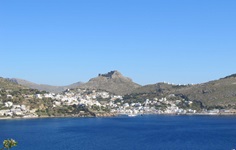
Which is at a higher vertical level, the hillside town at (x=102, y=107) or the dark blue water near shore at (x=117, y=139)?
the hillside town at (x=102, y=107)

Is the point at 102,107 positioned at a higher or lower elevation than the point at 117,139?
higher

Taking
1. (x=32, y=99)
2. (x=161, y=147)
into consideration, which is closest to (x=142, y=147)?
(x=161, y=147)

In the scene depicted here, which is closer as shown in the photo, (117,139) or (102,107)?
(117,139)

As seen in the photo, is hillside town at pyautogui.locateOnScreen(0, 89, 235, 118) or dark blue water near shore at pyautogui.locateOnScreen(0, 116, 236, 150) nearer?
dark blue water near shore at pyautogui.locateOnScreen(0, 116, 236, 150)

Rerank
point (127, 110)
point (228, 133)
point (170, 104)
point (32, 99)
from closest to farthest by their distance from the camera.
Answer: point (228, 133) → point (32, 99) → point (127, 110) → point (170, 104)

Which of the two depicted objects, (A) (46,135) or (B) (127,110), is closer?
(A) (46,135)

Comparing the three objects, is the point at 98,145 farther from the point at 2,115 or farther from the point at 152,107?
the point at 152,107

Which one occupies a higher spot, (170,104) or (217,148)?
(170,104)

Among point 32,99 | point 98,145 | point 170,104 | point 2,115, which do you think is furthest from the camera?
point 170,104

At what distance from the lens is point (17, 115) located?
12938 cm

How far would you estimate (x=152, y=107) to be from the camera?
192 metres

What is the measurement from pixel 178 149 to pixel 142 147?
6.06 meters

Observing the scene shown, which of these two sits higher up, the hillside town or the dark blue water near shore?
the hillside town

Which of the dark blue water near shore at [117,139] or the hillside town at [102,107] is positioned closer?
the dark blue water near shore at [117,139]
